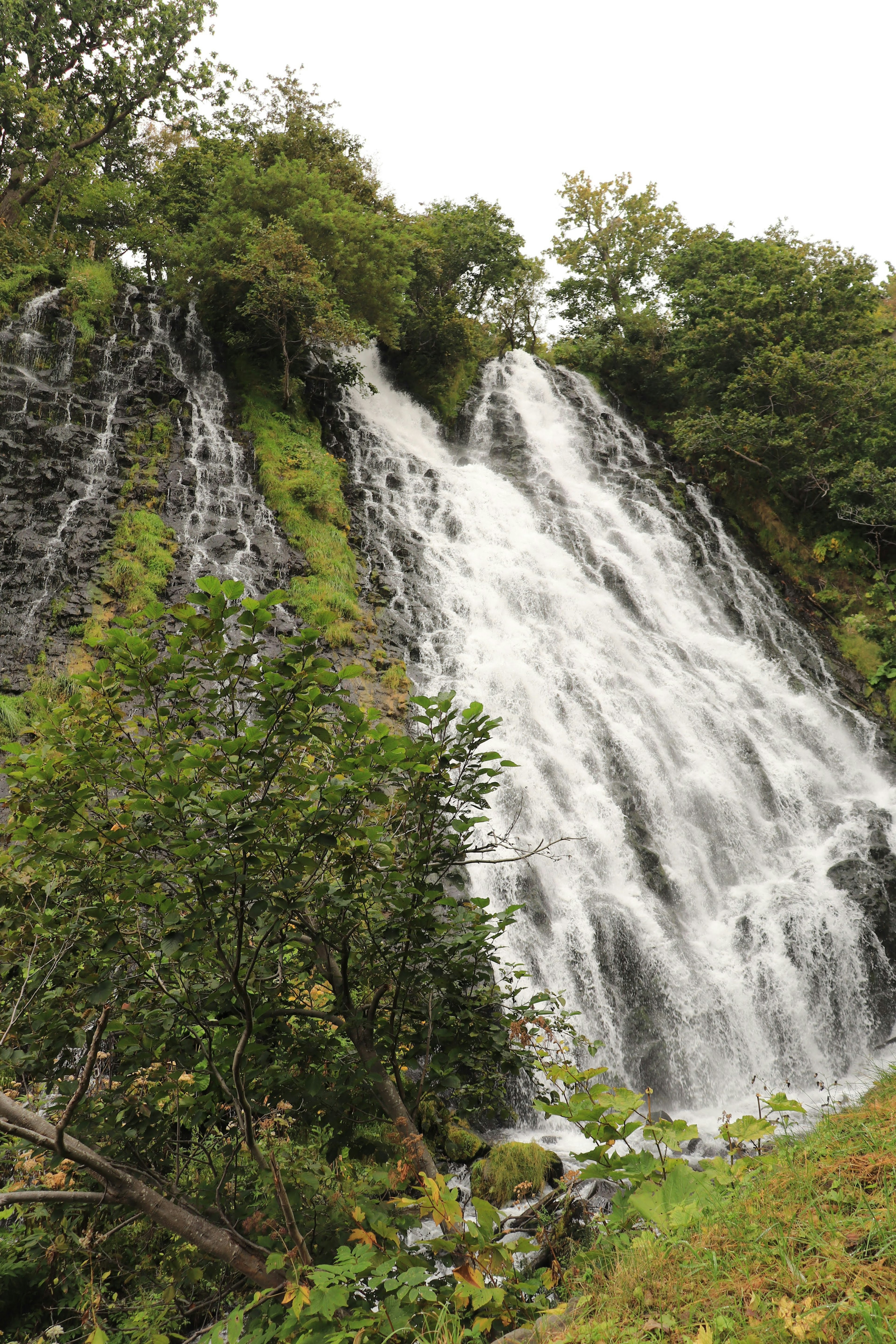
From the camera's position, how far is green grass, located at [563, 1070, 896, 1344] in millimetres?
1862

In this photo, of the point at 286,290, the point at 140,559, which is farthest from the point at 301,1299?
the point at 286,290

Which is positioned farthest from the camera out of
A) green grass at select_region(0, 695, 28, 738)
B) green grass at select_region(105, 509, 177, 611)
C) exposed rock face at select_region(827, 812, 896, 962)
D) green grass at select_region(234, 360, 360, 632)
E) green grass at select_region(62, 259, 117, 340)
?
green grass at select_region(62, 259, 117, 340)

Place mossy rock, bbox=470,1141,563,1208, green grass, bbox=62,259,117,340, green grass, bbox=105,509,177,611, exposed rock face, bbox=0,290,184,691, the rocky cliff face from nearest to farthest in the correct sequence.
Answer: mossy rock, bbox=470,1141,563,1208 → exposed rock face, bbox=0,290,184,691 → the rocky cliff face → green grass, bbox=105,509,177,611 → green grass, bbox=62,259,117,340

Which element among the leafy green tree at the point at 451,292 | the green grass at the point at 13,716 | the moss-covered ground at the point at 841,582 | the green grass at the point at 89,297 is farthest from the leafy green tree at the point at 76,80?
the moss-covered ground at the point at 841,582

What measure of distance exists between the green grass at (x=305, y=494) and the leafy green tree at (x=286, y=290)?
1034mm

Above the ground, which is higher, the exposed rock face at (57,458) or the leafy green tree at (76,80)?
the leafy green tree at (76,80)

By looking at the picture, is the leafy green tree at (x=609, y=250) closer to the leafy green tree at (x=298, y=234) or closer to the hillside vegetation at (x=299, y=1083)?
the leafy green tree at (x=298, y=234)

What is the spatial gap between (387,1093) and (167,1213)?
867 mm

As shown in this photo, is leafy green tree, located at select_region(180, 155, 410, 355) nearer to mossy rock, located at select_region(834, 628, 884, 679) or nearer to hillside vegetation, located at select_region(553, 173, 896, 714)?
hillside vegetation, located at select_region(553, 173, 896, 714)

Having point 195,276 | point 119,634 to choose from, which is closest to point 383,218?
point 195,276

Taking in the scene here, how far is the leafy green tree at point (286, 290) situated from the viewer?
1491 centimetres

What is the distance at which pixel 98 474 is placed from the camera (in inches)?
508

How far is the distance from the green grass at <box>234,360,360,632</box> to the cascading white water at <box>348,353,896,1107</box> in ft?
2.82

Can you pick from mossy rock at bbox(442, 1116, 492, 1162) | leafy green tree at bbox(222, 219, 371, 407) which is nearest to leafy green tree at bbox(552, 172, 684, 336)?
leafy green tree at bbox(222, 219, 371, 407)
